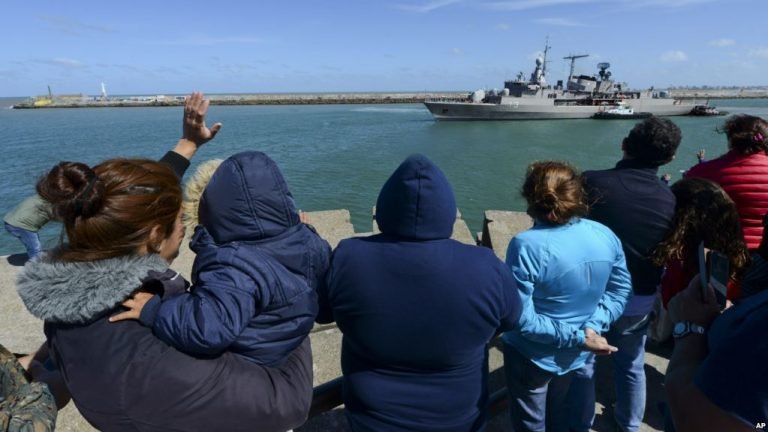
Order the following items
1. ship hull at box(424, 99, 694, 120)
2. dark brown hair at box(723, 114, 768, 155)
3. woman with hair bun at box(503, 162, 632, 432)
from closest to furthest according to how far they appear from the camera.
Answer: woman with hair bun at box(503, 162, 632, 432) → dark brown hair at box(723, 114, 768, 155) → ship hull at box(424, 99, 694, 120)

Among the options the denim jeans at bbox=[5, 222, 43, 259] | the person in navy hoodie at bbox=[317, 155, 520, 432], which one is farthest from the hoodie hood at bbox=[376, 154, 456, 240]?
the denim jeans at bbox=[5, 222, 43, 259]

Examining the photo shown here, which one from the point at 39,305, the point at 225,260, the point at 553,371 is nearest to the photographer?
the point at 39,305

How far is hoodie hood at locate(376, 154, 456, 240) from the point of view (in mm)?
1418

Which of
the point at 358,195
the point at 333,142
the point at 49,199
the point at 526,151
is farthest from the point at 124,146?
the point at 49,199

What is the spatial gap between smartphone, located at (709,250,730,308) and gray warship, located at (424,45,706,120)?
49327 mm

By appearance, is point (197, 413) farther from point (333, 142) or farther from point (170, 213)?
point (333, 142)

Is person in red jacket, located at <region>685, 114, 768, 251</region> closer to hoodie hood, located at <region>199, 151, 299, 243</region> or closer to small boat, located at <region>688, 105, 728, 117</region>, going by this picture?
hoodie hood, located at <region>199, 151, 299, 243</region>

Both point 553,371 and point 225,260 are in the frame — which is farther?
point 553,371

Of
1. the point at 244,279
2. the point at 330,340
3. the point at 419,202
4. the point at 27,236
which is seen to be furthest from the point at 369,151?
the point at 244,279

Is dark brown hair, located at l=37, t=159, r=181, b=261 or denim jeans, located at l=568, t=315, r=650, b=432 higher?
dark brown hair, located at l=37, t=159, r=181, b=261

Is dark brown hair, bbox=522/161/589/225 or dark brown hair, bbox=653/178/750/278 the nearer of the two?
dark brown hair, bbox=522/161/589/225

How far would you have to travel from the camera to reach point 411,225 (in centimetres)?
144

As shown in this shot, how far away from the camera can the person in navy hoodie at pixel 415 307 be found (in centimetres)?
144

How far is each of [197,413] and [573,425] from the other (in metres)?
2.02
